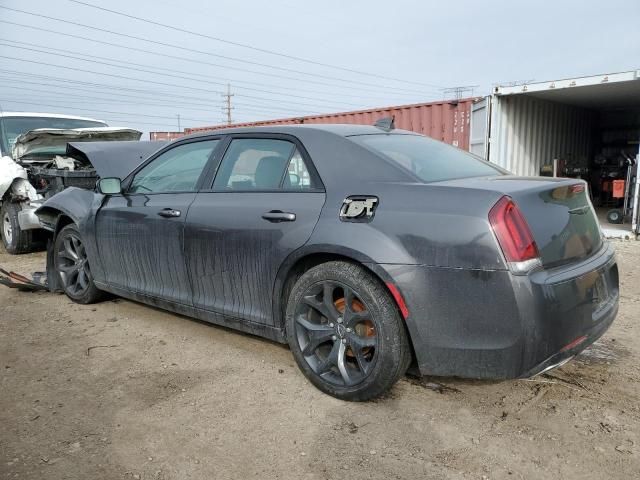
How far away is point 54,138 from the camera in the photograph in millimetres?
7770

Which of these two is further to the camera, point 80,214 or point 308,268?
point 80,214

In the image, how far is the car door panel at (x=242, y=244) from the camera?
301 cm

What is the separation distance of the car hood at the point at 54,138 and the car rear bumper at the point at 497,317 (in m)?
6.60

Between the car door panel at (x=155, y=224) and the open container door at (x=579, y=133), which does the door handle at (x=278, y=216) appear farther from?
the open container door at (x=579, y=133)

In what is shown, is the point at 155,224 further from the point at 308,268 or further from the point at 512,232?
the point at 512,232

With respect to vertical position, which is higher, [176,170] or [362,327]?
[176,170]

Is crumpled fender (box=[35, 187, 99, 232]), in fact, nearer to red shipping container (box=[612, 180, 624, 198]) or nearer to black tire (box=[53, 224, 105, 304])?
black tire (box=[53, 224, 105, 304])

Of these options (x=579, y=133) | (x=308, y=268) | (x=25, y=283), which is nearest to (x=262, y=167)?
(x=308, y=268)

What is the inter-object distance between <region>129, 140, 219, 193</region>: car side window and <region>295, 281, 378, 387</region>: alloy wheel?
1.31m

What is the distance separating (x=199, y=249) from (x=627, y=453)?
2.60m

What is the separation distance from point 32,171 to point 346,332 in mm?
6557

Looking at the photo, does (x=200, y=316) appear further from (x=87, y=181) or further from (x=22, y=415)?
(x=87, y=181)

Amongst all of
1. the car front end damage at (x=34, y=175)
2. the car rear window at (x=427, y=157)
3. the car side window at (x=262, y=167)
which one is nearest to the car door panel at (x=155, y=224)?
the car side window at (x=262, y=167)

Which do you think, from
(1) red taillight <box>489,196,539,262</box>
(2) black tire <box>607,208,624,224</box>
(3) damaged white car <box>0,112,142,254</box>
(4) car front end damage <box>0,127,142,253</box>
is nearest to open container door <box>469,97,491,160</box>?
(2) black tire <box>607,208,624,224</box>
